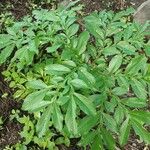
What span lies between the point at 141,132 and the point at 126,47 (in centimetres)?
62

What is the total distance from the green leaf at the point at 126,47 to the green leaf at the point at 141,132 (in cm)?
51

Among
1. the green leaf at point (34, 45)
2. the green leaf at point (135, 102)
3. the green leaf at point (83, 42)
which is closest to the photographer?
the green leaf at point (135, 102)

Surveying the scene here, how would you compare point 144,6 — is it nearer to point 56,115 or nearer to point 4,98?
point 4,98

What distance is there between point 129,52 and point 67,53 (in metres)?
0.40

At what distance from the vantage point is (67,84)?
192cm

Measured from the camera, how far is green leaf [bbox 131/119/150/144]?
1.77 meters

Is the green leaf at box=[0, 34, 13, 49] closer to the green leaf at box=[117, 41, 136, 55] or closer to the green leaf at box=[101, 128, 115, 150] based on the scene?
the green leaf at box=[117, 41, 136, 55]

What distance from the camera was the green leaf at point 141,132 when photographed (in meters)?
1.77

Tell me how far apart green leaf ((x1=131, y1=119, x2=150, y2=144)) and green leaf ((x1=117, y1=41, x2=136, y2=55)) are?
51 cm

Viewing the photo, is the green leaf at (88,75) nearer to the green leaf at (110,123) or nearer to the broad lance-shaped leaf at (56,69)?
the broad lance-shaped leaf at (56,69)

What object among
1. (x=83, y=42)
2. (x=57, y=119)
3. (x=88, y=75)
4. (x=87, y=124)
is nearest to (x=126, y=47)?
(x=83, y=42)

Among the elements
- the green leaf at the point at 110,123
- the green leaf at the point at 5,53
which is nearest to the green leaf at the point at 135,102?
the green leaf at the point at 110,123

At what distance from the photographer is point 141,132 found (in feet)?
5.86

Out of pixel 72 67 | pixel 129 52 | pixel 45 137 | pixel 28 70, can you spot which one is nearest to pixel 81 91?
pixel 72 67
